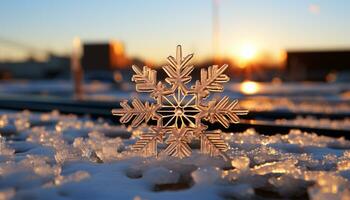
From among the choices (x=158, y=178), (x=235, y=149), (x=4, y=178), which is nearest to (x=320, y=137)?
(x=235, y=149)

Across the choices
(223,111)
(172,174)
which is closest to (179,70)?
(223,111)

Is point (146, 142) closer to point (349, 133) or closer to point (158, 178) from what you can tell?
point (158, 178)

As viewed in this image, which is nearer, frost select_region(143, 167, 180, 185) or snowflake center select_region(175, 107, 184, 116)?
frost select_region(143, 167, 180, 185)

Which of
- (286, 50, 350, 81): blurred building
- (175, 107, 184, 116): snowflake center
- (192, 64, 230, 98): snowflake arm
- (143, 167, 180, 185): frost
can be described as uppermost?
(286, 50, 350, 81): blurred building

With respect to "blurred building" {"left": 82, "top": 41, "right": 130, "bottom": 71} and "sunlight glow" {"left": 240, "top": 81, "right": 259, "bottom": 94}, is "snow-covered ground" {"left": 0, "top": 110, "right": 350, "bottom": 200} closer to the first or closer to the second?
"sunlight glow" {"left": 240, "top": 81, "right": 259, "bottom": 94}

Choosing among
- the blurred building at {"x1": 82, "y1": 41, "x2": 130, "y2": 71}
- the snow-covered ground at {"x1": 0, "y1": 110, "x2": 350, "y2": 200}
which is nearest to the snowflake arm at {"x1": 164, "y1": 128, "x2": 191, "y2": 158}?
the snow-covered ground at {"x1": 0, "y1": 110, "x2": 350, "y2": 200}

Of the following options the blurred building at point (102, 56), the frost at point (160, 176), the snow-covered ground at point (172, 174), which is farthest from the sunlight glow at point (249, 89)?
the frost at point (160, 176)

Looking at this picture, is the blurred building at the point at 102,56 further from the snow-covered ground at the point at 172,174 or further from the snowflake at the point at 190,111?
the snowflake at the point at 190,111
